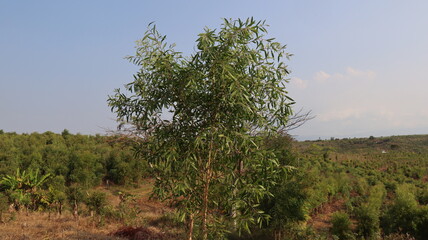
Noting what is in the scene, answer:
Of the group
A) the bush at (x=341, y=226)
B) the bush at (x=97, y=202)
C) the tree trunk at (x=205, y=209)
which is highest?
the tree trunk at (x=205, y=209)

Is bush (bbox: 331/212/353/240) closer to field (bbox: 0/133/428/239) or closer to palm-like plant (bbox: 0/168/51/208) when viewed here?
field (bbox: 0/133/428/239)

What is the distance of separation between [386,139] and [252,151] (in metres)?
63.4

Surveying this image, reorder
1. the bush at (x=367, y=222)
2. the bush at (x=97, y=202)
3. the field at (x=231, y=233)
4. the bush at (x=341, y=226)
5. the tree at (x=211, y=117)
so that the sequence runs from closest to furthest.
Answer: the tree at (x=211, y=117) < the field at (x=231, y=233) < the bush at (x=341, y=226) < the bush at (x=367, y=222) < the bush at (x=97, y=202)

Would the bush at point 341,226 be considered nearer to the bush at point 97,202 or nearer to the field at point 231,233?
the field at point 231,233

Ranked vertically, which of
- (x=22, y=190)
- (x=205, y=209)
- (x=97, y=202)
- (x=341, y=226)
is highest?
(x=205, y=209)

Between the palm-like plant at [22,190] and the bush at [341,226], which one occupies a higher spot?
the palm-like plant at [22,190]

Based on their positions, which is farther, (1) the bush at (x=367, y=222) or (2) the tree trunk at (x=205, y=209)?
(1) the bush at (x=367, y=222)

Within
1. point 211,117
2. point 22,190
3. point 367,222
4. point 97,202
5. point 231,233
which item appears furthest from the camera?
point 22,190

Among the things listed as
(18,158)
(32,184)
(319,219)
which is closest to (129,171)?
(18,158)

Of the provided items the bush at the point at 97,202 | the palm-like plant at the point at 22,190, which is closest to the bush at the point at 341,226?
the bush at the point at 97,202

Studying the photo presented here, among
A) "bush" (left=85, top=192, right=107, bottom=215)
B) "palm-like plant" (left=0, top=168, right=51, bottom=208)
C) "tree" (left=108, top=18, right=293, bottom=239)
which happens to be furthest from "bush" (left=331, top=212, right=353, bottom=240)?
"palm-like plant" (left=0, top=168, right=51, bottom=208)

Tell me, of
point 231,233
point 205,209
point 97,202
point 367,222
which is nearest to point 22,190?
point 97,202

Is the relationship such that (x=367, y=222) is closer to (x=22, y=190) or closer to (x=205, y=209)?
(x=205, y=209)

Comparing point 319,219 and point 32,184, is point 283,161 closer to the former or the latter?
point 319,219
